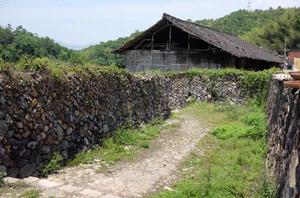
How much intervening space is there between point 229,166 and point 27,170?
4.47m

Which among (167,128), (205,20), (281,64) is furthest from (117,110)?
(205,20)

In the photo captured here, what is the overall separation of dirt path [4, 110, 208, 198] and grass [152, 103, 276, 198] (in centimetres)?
40

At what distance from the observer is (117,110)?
1292cm

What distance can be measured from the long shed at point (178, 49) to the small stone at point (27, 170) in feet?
64.3

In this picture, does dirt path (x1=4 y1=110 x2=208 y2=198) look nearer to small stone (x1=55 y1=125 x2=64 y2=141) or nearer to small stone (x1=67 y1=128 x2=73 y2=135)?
small stone (x1=55 y1=125 x2=64 y2=141)

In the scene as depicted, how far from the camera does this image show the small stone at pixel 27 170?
26.6 ft

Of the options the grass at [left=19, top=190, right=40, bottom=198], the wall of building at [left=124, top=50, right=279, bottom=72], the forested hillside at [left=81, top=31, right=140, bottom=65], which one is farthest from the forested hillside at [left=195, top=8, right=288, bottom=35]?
the grass at [left=19, top=190, right=40, bottom=198]

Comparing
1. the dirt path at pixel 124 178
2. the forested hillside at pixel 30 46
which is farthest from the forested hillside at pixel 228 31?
the dirt path at pixel 124 178

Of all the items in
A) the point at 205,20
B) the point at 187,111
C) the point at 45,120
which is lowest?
the point at 187,111

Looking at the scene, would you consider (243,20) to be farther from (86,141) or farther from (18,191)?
(18,191)

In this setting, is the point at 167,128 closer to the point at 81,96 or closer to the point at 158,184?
the point at 81,96

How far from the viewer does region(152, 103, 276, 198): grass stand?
25.3 ft

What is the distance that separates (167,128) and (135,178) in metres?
6.42

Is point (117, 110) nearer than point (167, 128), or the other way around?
point (117, 110)
